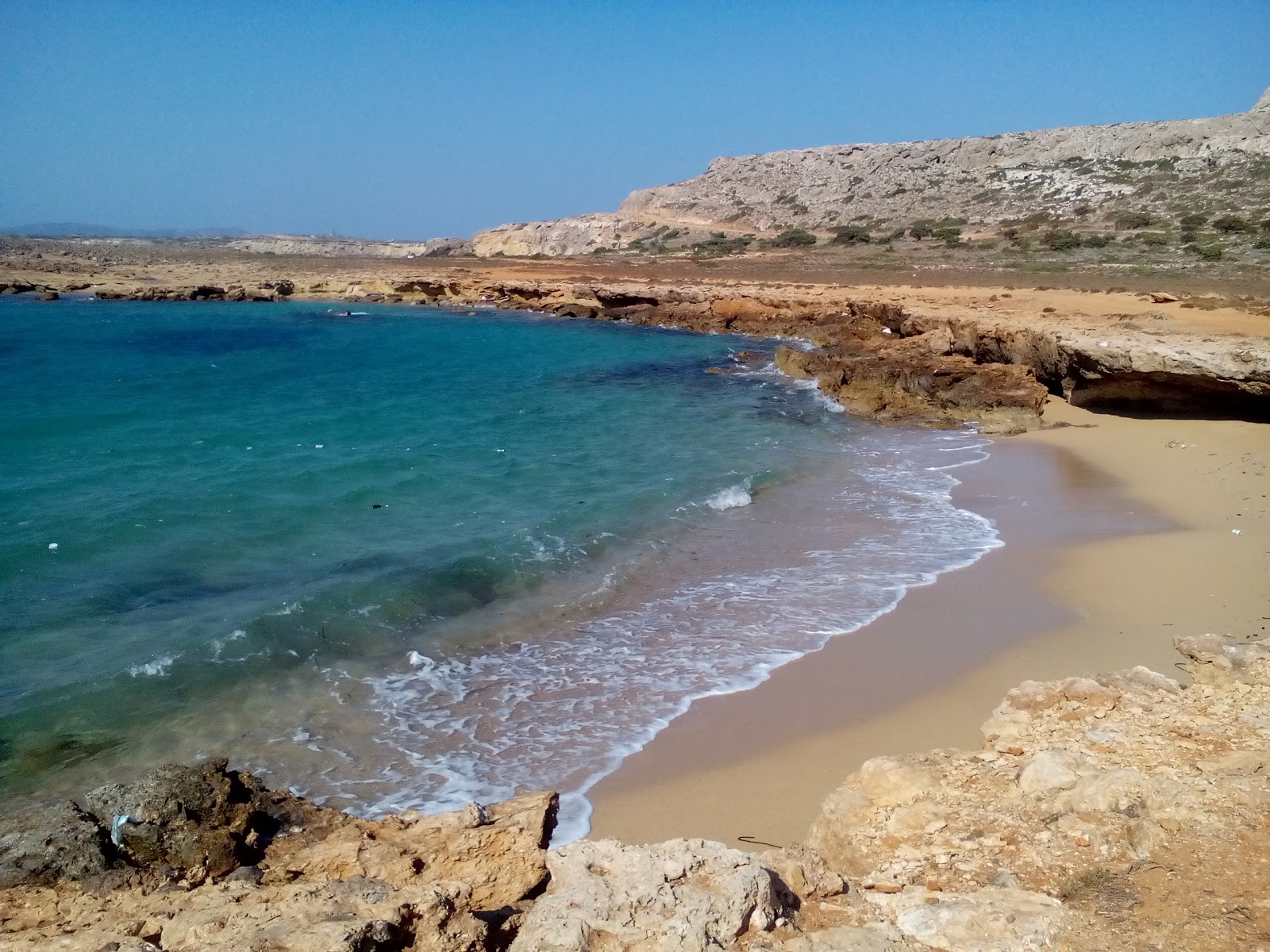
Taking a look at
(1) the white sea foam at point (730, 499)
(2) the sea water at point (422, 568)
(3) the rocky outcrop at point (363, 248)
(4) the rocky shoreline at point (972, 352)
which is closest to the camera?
(2) the sea water at point (422, 568)

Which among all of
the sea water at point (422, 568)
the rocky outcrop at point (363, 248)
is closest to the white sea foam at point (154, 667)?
the sea water at point (422, 568)

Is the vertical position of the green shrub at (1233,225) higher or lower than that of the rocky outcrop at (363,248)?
lower

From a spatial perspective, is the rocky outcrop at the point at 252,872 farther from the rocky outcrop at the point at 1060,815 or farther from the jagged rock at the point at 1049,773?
the jagged rock at the point at 1049,773

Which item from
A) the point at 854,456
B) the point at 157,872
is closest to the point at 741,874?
the point at 157,872

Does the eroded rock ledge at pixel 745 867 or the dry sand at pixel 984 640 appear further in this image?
the dry sand at pixel 984 640

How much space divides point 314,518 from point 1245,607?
10.0 m

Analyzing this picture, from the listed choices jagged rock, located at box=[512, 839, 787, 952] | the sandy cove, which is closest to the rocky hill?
the sandy cove

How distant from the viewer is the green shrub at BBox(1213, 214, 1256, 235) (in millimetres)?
36688

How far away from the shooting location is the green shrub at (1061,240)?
127 feet

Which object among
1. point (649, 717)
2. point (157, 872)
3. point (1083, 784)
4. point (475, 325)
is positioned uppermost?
Result: point (475, 325)

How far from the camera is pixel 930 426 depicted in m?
16.8

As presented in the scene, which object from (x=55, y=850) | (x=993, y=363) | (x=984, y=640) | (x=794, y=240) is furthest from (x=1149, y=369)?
(x=794, y=240)

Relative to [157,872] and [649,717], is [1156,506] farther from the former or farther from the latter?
[157,872]

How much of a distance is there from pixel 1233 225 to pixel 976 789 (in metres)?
41.7
